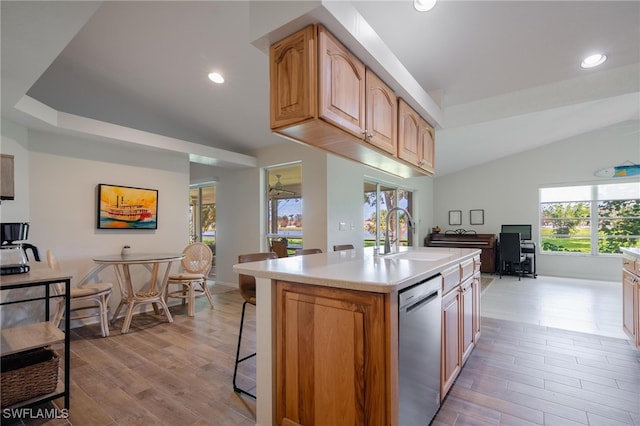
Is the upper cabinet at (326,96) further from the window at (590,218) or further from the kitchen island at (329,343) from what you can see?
the window at (590,218)

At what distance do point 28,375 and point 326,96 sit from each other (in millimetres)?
2365

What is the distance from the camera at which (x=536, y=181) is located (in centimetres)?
676

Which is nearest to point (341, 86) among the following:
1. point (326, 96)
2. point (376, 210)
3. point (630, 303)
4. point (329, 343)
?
point (326, 96)

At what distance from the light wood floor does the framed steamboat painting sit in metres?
1.21

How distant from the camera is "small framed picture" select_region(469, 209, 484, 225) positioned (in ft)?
24.2

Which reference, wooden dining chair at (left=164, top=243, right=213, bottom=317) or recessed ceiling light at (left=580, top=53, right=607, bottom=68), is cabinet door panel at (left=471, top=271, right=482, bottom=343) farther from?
wooden dining chair at (left=164, top=243, right=213, bottom=317)

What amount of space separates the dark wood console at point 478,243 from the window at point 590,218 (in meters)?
1.16

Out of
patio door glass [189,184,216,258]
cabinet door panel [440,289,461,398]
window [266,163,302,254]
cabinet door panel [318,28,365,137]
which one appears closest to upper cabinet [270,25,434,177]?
cabinet door panel [318,28,365,137]

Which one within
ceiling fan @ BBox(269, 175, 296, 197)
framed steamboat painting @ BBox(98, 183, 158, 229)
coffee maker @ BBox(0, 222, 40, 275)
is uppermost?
ceiling fan @ BBox(269, 175, 296, 197)

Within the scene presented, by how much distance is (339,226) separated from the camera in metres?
4.37

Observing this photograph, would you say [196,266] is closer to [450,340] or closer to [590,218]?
[450,340]

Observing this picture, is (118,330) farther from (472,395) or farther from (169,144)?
(472,395)

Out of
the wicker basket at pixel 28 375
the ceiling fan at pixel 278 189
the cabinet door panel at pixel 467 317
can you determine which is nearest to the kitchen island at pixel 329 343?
the cabinet door panel at pixel 467 317

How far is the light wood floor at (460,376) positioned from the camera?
1.81 meters
